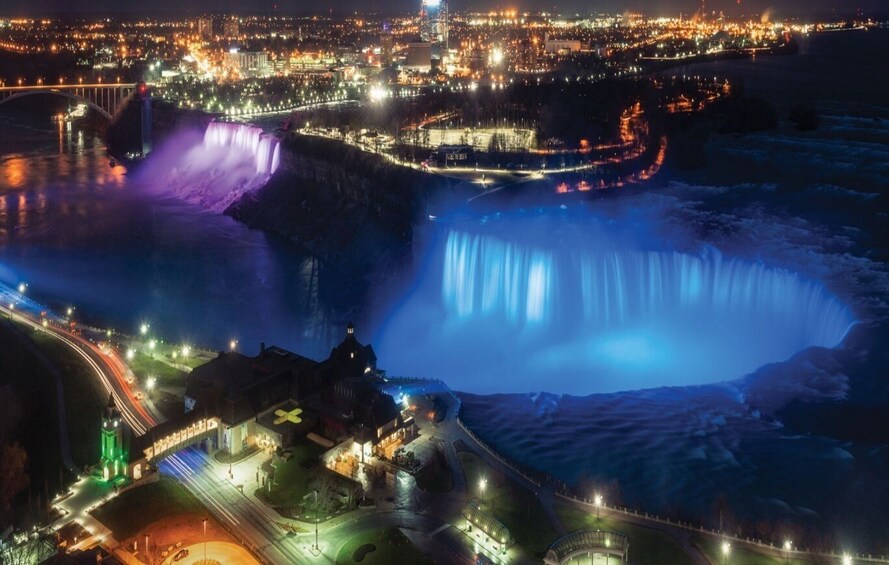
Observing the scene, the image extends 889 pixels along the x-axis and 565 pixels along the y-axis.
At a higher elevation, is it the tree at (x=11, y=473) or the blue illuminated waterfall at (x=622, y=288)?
the blue illuminated waterfall at (x=622, y=288)

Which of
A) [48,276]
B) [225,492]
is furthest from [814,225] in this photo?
[48,276]

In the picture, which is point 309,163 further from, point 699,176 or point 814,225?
point 814,225

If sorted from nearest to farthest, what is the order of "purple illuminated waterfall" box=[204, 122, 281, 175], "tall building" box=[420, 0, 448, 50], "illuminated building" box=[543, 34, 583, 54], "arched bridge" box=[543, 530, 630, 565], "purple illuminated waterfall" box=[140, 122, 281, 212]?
1. "arched bridge" box=[543, 530, 630, 565]
2. "purple illuminated waterfall" box=[140, 122, 281, 212]
3. "purple illuminated waterfall" box=[204, 122, 281, 175]
4. "illuminated building" box=[543, 34, 583, 54]
5. "tall building" box=[420, 0, 448, 50]

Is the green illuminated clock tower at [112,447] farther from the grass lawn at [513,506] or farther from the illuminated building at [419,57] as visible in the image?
the illuminated building at [419,57]

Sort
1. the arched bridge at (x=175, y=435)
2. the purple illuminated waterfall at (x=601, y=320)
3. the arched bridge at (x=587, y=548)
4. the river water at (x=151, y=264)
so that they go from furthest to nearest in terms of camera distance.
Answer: the river water at (x=151, y=264), the purple illuminated waterfall at (x=601, y=320), the arched bridge at (x=175, y=435), the arched bridge at (x=587, y=548)

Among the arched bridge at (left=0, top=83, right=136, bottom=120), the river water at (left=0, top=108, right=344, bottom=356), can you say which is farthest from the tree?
the arched bridge at (left=0, top=83, right=136, bottom=120)

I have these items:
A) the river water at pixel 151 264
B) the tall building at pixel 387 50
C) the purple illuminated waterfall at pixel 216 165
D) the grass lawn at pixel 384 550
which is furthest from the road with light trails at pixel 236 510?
the tall building at pixel 387 50

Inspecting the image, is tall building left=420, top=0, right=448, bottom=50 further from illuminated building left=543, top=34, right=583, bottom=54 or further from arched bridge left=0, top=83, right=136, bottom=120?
arched bridge left=0, top=83, right=136, bottom=120
